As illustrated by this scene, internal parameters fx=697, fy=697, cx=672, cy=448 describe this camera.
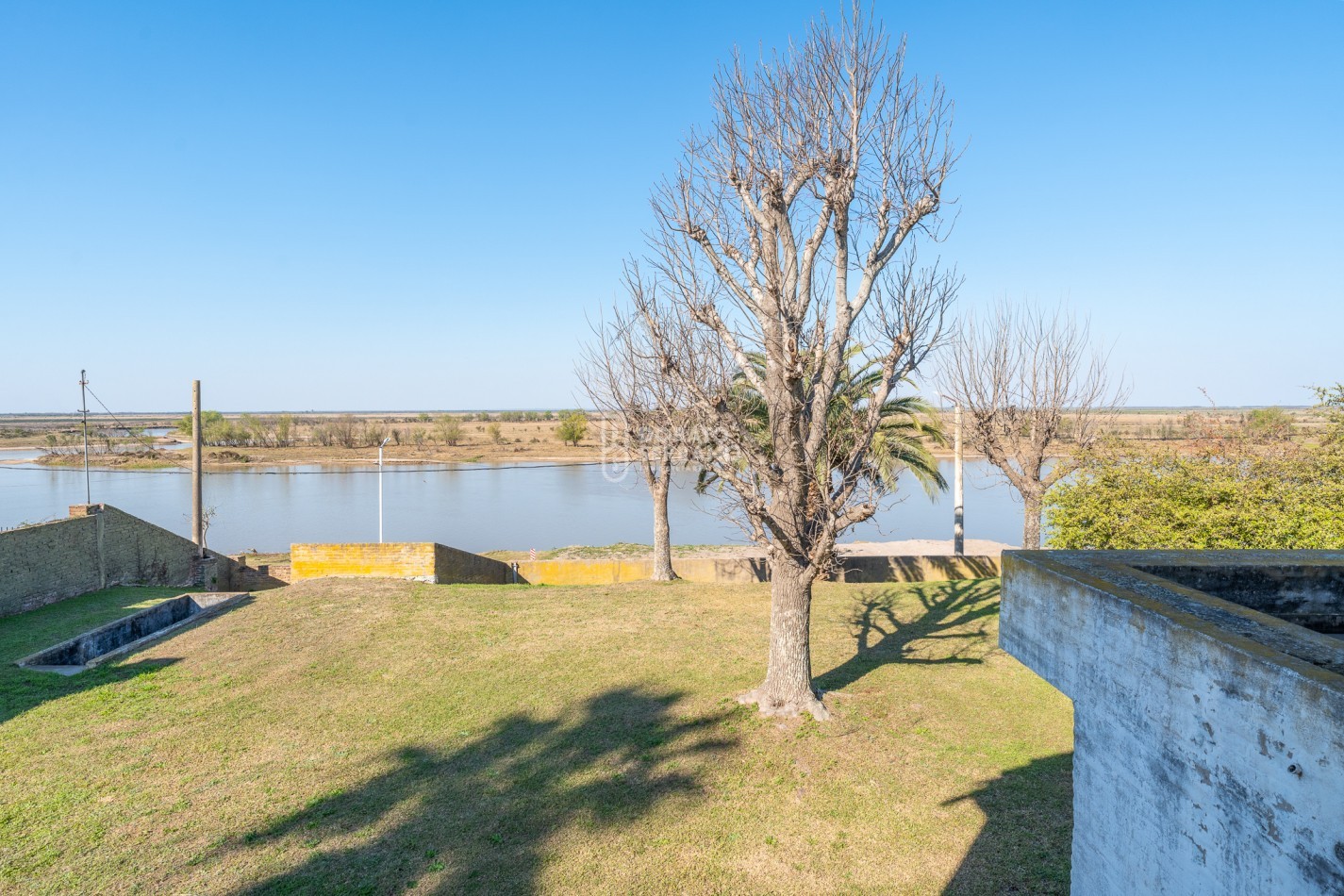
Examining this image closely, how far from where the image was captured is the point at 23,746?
6.48 m

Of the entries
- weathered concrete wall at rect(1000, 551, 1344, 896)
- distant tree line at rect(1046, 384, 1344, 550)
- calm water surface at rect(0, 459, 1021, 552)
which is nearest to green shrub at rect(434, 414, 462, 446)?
calm water surface at rect(0, 459, 1021, 552)

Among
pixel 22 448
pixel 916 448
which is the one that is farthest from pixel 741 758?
pixel 22 448

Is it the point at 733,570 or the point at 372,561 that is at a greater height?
the point at 372,561

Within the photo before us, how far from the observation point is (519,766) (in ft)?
20.9

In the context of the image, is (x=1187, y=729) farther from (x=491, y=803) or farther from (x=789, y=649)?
(x=491, y=803)

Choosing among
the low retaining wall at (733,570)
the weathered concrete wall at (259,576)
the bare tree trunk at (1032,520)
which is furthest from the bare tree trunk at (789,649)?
the weathered concrete wall at (259,576)

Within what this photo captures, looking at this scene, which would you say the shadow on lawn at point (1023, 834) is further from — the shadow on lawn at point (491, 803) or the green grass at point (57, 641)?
the green grass at point (57, 641)

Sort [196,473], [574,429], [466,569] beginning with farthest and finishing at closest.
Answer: [574,429]
[196,473]
[466,569]

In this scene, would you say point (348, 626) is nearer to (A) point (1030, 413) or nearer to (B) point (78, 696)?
(B) point (78, 696)

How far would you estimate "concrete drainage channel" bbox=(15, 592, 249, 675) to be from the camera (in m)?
8.70

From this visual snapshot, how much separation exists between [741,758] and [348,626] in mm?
6948

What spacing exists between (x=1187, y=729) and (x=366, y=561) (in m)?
13.9

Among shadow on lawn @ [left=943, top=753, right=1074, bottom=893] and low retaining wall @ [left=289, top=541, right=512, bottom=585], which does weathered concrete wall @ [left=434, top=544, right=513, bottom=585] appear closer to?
low retaining wall @ [left=289, top=541, right=512, bottom=585]

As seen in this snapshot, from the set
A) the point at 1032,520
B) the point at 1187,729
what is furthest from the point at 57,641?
the point at 1032,520
